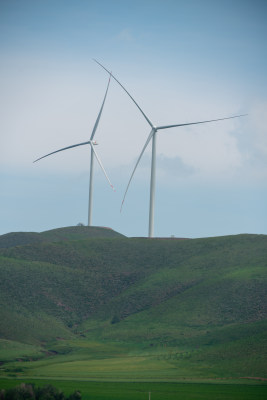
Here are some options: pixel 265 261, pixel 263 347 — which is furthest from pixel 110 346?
pixel 265 261

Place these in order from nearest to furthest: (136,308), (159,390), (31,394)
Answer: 1. (31,394)
2. (159,390)
3. (136,308)

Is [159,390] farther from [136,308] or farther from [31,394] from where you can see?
[136,308]

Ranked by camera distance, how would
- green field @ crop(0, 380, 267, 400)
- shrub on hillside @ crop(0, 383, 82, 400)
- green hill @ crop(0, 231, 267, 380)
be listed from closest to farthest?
shrub on hillside @ crop(0, 383, 82, 400) < green field @ crop(0, 380, 267, 400) < green hill @ crop(0, 231, 267, 380)

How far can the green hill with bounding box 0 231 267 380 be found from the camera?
95.4 m

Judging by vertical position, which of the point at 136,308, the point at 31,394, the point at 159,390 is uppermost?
the point at 136,308

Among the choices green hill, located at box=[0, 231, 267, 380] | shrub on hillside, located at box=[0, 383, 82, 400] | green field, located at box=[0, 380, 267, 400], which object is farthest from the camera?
green hill, located at box=[0, 231, 267, 380]

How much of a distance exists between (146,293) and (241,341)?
4421cm

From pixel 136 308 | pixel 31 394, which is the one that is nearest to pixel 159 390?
pixel 31 394

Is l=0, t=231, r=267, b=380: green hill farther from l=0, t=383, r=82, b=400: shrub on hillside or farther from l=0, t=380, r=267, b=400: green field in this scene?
l=0, t=383, r=82, b=400: shrub on hillside

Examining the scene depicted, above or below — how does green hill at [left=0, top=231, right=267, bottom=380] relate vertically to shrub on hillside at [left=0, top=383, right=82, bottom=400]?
above

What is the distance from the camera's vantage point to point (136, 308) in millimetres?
139000

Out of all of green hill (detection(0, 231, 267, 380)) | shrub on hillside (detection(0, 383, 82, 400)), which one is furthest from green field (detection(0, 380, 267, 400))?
shrub on hillside (detection(0, 383, 82, 400))

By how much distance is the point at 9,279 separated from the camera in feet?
468

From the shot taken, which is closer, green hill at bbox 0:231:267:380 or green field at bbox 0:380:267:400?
green field at bbox 0:380:267:400
